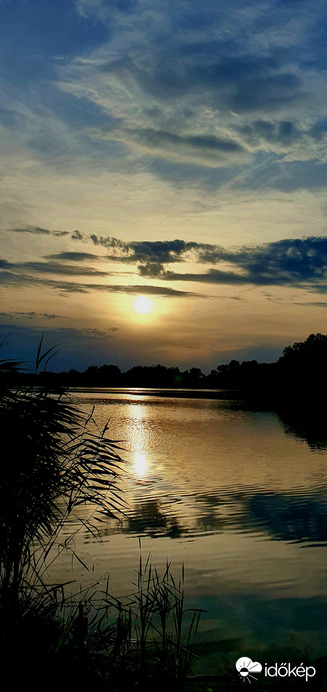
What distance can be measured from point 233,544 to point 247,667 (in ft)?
21.4

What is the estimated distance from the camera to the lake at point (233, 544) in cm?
951

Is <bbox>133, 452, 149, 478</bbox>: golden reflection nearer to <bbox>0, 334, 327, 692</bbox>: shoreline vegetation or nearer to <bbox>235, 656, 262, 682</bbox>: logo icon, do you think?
<bbox>0, 334, 327, 692</bbox>: shoreline vegetation

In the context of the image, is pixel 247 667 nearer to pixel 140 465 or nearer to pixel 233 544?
pixel 233 544

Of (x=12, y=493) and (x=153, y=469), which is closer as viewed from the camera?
(x=12, y=493)

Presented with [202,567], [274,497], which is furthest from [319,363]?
[202,567]

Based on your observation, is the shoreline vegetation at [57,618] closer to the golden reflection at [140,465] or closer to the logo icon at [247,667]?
the logo icon at [247,667]

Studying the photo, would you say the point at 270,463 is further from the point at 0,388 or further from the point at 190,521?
the point at 0,388

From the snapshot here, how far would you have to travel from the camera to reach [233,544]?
46.6 feet

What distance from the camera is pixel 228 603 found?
10305mm

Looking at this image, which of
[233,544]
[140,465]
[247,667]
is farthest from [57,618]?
[140,465]

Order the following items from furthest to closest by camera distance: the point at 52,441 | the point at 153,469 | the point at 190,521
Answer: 1. the point at 153,469
2. the point at 190,521
3. the point at 52,441

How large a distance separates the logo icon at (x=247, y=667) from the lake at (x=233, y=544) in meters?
0.39

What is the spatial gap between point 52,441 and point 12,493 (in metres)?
1.25

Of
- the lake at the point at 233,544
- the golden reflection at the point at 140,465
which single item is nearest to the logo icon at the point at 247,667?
the lake at the point at 233,544
